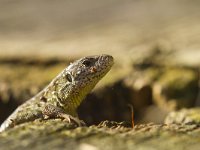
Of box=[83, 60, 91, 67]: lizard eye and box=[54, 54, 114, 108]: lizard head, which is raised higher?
box=[83, 60, 91, 67]: lizard eye

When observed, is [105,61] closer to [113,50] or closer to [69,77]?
[69,77]

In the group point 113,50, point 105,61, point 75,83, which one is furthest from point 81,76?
point 113,50

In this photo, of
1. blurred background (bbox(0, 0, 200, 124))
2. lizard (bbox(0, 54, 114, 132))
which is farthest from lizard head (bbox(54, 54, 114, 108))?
blurred background (bbox(0, 0, 200, 124))

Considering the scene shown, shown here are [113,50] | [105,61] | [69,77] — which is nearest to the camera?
[105,61]

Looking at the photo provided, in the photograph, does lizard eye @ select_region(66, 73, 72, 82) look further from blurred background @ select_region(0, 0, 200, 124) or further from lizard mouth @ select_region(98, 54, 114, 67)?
blurred background @ select_region(0, 0, 200, 124)

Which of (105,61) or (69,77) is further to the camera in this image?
(69,77)

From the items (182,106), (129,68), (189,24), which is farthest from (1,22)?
(182,106)
